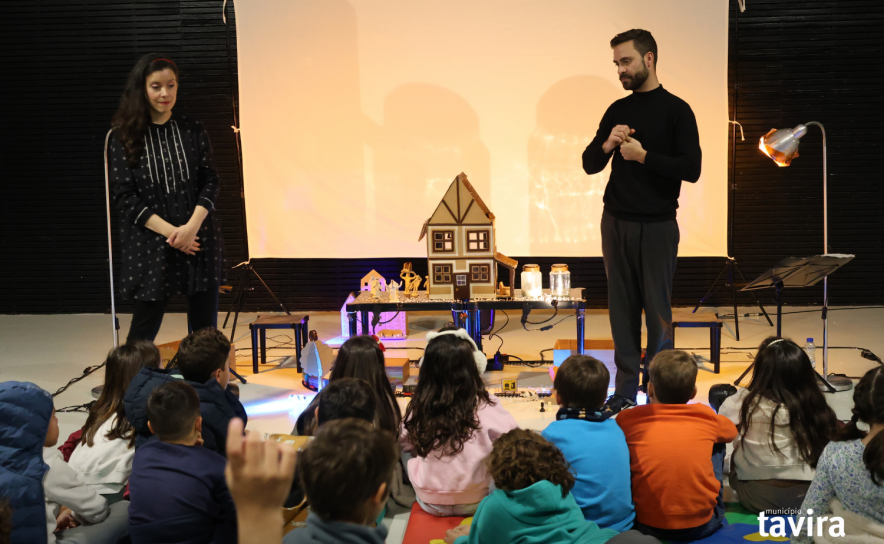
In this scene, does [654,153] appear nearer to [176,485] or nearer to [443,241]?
[443,241]

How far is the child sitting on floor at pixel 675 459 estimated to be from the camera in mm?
2551

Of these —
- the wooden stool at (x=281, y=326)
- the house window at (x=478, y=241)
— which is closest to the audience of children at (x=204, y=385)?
the wooden stool at (x=281, y=326)

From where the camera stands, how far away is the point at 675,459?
255 cm

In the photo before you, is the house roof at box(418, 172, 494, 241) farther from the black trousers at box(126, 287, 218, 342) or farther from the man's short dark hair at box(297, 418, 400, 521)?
the man's short dark hair at box(297, 418, 400, 521)

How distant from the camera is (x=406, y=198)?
655cm

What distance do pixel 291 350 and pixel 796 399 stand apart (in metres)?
4.02

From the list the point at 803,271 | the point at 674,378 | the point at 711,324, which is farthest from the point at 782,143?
the point at 674,378

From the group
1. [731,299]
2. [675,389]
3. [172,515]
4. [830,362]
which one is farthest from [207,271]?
[731,299]

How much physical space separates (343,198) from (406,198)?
1.74 feet

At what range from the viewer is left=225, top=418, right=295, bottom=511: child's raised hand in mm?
1166

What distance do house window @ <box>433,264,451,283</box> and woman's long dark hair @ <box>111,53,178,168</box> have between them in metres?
1.87

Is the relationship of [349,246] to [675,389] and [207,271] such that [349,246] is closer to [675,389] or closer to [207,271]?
[207,271]

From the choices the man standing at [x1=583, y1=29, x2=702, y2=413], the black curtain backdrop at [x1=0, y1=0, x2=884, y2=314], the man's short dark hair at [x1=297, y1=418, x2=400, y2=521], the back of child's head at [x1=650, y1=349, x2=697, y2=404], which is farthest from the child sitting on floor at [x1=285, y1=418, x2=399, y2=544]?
the black curtain backdrop at [x1=0, y1=0, x2=884, y2=314]

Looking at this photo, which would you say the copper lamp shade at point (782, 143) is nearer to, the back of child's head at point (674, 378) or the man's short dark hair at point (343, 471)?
the back of child's head at point (674, 378)
